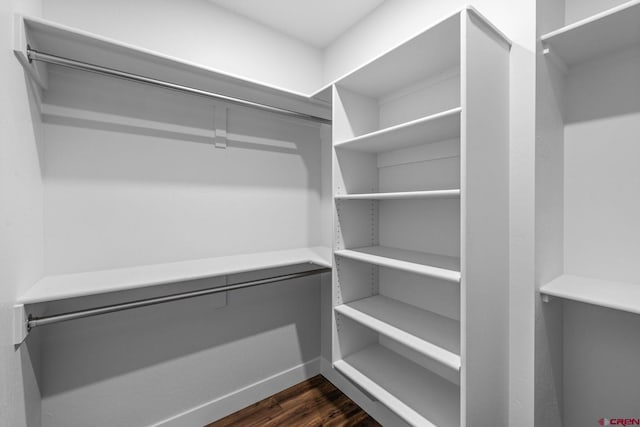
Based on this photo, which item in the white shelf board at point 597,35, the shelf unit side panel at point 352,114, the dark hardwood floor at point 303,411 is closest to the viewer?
the white shelf board at point 597,35

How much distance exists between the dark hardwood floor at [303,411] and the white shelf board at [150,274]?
3.28 feet

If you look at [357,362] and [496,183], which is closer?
[496,183]

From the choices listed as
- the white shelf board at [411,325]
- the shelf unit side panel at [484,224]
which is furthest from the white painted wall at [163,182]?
the shelf unit side panel at [484,224]

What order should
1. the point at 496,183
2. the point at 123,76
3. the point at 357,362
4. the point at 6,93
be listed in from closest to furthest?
the point at 6,93
the point at 496,183
the point at 123,76
the point at 357,362

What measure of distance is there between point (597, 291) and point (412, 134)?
94 centimetres

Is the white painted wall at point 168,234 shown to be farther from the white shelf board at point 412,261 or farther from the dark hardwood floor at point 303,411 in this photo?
the white shelf board at point 412,261

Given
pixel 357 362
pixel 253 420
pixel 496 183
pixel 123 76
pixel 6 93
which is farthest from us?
pixel 253 420

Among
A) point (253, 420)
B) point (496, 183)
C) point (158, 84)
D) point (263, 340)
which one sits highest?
point (158, 84)

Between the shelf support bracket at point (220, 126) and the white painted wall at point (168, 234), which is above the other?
the shelf support bracket at point (220, 126)

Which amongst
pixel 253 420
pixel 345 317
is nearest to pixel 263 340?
pixel 253 420

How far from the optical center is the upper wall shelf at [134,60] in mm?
1034

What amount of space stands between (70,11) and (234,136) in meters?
0.95

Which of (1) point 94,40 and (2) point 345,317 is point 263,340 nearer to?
(2) point 345,317

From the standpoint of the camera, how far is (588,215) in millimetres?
1107
